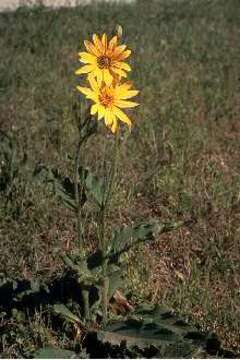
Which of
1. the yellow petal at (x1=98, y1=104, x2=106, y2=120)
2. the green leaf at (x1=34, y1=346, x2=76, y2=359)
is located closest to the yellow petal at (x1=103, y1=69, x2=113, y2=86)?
the yellow petal at (x1=98, y1=104, x2=106, y2=120)

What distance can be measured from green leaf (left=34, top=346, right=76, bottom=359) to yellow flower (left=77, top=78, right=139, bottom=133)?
97 cm

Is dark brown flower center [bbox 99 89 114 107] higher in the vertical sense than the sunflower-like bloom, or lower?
lower

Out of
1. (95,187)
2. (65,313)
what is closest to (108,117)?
(95,187)

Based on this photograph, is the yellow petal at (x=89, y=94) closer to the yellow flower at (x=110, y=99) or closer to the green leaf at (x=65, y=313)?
the yellow flower at (x=110, y=99)

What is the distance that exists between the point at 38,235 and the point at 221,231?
3.67ft

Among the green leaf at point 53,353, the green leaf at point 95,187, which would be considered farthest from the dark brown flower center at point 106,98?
the green leaf at point 53,353

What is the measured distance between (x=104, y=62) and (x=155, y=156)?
Answer: 2.27 metres

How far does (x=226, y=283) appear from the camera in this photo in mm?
3334

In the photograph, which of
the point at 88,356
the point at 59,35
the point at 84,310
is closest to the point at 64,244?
the point at 84,310

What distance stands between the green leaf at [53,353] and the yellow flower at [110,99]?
0.97m

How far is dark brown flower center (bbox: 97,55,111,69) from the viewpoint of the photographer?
8.04 feet

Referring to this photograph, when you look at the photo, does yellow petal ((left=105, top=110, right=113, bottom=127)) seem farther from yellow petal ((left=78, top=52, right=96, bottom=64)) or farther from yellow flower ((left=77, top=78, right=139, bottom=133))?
yellow petal ((left=78, top=52, right=96, bottom=64))

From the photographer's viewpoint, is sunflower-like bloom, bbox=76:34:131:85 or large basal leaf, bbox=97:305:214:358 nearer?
sunflower-like bloom, bbox=76:34:131:85

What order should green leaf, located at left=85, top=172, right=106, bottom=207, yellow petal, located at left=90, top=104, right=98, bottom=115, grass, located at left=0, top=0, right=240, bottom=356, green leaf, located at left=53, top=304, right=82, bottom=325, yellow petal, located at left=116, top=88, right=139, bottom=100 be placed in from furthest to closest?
grass, located at left=0, top=0, right=240, bottom=356 < green leaf, located at left=85, top=172, right=106, bottom=207 < green leaf, located at left=53, top=304, right=82, bottom=325 < yellow petal, located at left=116, top=88, right=139, bottom=100 < yellow petal, located at left=90, top=104, right=98, bottom=115
